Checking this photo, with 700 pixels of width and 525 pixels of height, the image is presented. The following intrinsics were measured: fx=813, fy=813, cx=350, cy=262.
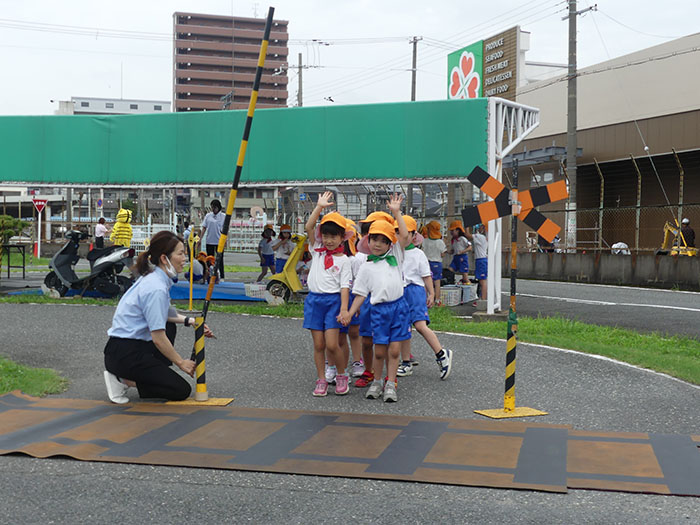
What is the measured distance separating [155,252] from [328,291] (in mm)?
1530

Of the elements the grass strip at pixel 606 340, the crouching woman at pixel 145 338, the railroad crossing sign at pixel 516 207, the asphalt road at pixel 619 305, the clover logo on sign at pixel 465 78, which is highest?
the clover logo on sign at pixel 465 78

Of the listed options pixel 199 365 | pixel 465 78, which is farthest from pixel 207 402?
pixel 465 78

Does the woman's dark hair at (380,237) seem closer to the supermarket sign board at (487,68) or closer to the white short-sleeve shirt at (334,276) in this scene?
the white short-sleeve shirt at (334,276)

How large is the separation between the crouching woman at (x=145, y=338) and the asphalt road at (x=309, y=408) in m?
0.56

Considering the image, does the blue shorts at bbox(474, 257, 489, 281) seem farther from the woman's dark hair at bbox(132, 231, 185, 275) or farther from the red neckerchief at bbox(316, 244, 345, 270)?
the woman's dark hair at bbox(132, 231, 185, 275)

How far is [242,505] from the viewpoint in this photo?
14.0 ft

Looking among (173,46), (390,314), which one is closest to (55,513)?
(390,314)

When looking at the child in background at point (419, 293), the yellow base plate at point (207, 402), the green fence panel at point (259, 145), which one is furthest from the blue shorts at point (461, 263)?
Answer: the yellow base plate at point (207, 402)

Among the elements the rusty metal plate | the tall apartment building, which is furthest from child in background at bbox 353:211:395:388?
the tall apartment building

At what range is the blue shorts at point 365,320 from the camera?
746 cm

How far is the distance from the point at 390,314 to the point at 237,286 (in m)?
10.6

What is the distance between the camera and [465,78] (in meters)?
48.7

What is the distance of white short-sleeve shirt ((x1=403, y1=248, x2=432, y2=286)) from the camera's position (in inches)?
307

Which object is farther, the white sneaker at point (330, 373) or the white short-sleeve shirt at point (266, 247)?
the white short-sleeve shirt at point (266, 247)
